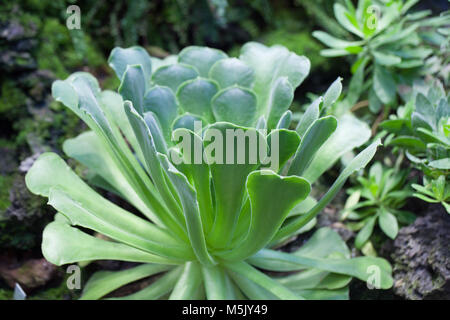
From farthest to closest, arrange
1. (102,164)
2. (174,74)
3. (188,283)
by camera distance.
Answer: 1. (102,164)
2. (174,74)
3. (188,283)

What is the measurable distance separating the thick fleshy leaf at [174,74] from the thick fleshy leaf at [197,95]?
0.07m

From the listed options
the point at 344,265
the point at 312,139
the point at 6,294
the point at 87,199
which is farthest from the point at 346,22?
the point at 6,294

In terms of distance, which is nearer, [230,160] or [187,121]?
[230,160]

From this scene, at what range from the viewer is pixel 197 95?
1.19 m

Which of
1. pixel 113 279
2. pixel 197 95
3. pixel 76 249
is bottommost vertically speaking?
pixel 113 279

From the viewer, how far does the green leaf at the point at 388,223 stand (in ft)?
4.23

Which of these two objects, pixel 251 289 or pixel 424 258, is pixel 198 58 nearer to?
pixel 251 289

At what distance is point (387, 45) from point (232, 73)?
26.8 inches

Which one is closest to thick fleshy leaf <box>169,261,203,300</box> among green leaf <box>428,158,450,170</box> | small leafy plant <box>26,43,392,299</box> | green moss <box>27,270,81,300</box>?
small leafy plant <box>26,43,392,299</box>

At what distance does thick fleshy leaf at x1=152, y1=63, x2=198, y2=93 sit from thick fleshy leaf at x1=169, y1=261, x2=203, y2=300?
1.69ft

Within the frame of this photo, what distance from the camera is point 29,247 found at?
4.34ft

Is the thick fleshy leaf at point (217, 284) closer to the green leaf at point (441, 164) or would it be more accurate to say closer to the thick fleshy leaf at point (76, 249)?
the thick fleshy leaf at point (76, 249)

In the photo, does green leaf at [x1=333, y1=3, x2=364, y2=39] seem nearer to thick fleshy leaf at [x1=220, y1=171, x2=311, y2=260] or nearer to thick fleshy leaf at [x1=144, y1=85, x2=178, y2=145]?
thick fleshy leaf at [x1=144, y1=85, x2=178, y2=145]

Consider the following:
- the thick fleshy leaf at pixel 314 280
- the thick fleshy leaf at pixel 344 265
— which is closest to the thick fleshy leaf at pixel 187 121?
the thick fleshy leaf at pixel 344 265
